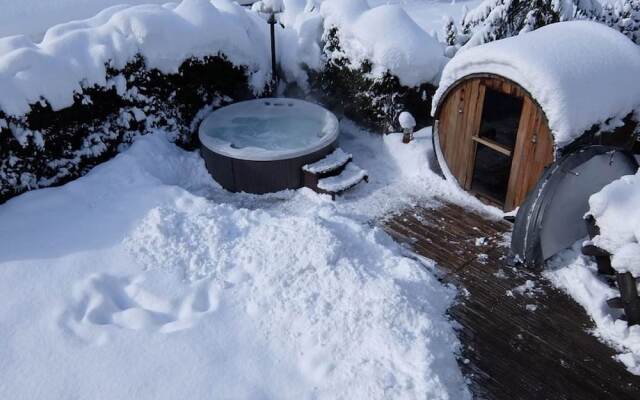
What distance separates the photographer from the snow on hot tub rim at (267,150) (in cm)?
790

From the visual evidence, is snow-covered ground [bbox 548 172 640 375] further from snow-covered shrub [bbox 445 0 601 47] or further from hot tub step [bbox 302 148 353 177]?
snow-covered shrub [bbox 445 0 601 47]

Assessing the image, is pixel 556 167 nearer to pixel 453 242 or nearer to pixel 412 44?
pixel 453 242

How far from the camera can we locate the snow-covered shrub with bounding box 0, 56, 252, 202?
687cm

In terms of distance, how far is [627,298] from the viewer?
5.09 meters

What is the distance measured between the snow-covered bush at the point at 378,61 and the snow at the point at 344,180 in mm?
1395

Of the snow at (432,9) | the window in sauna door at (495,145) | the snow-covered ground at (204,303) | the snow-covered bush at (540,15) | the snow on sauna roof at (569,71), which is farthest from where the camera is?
the snow at (432,9)

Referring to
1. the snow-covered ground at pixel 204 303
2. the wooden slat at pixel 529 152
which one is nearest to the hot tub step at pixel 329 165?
the snow-covered ground at pixel 204 303

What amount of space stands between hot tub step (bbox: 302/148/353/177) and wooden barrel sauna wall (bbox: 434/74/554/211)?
5.03 ft

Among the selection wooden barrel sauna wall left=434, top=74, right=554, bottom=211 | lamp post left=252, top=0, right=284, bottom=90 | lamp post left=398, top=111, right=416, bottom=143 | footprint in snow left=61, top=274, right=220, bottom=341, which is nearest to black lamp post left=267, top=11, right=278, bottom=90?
lamp post left=252, top=0, right=284, bottom=90

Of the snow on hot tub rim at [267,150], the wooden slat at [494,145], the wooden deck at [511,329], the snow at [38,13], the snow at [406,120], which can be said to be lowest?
the wooden deck at [511,329]

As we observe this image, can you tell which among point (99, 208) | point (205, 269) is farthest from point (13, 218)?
point (205, 269)

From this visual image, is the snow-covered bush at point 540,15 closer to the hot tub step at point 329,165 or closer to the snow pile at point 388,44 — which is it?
the snow pile at point 388,44

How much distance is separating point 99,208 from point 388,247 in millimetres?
3937

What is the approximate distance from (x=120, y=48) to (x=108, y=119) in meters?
1.14
